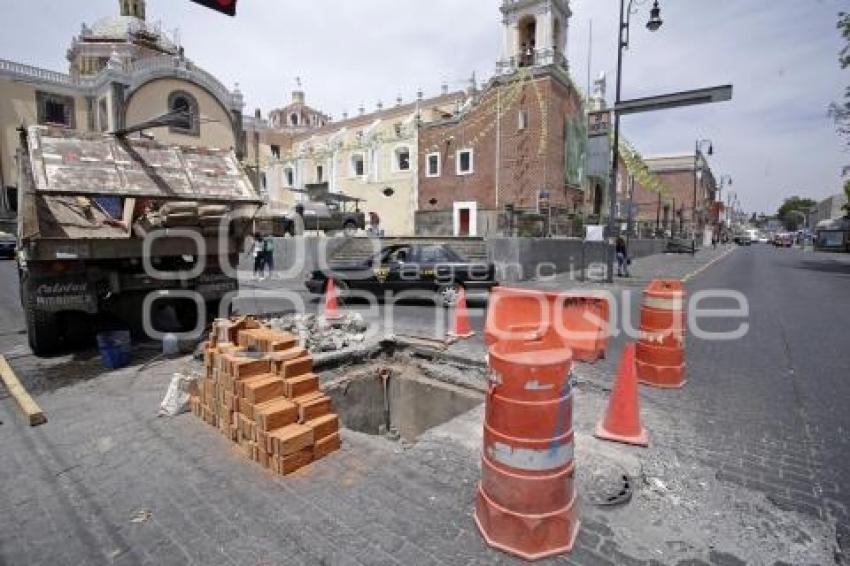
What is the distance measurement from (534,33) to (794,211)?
13848cm

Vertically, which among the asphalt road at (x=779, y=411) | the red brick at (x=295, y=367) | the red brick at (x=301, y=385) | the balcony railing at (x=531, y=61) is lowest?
the asphalt road at (x=779, y=411)

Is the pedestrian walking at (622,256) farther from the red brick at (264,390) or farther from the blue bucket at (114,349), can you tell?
the red brick at (264,390)

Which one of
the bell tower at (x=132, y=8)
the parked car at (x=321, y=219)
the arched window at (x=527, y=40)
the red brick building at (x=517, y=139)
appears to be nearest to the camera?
the parked car at (x=321, y=219)

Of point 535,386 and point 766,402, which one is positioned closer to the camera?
point 535,386

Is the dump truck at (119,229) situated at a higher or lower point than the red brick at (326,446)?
higher

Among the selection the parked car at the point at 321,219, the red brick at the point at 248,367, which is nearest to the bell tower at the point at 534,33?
the parked car at the point at 321,219

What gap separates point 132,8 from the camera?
5403cm

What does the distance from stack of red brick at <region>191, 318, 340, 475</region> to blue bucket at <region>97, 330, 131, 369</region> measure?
2666mm

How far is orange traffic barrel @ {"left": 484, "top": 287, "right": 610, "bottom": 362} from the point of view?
6.53 metres

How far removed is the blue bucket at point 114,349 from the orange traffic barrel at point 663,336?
23.0 feet

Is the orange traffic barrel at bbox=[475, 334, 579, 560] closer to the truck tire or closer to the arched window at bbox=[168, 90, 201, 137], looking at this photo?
the truck tire

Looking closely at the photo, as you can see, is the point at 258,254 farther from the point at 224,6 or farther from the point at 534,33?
the point at 534,33

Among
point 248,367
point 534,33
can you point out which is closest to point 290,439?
point 248,367

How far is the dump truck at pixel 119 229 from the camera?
20.9ft
